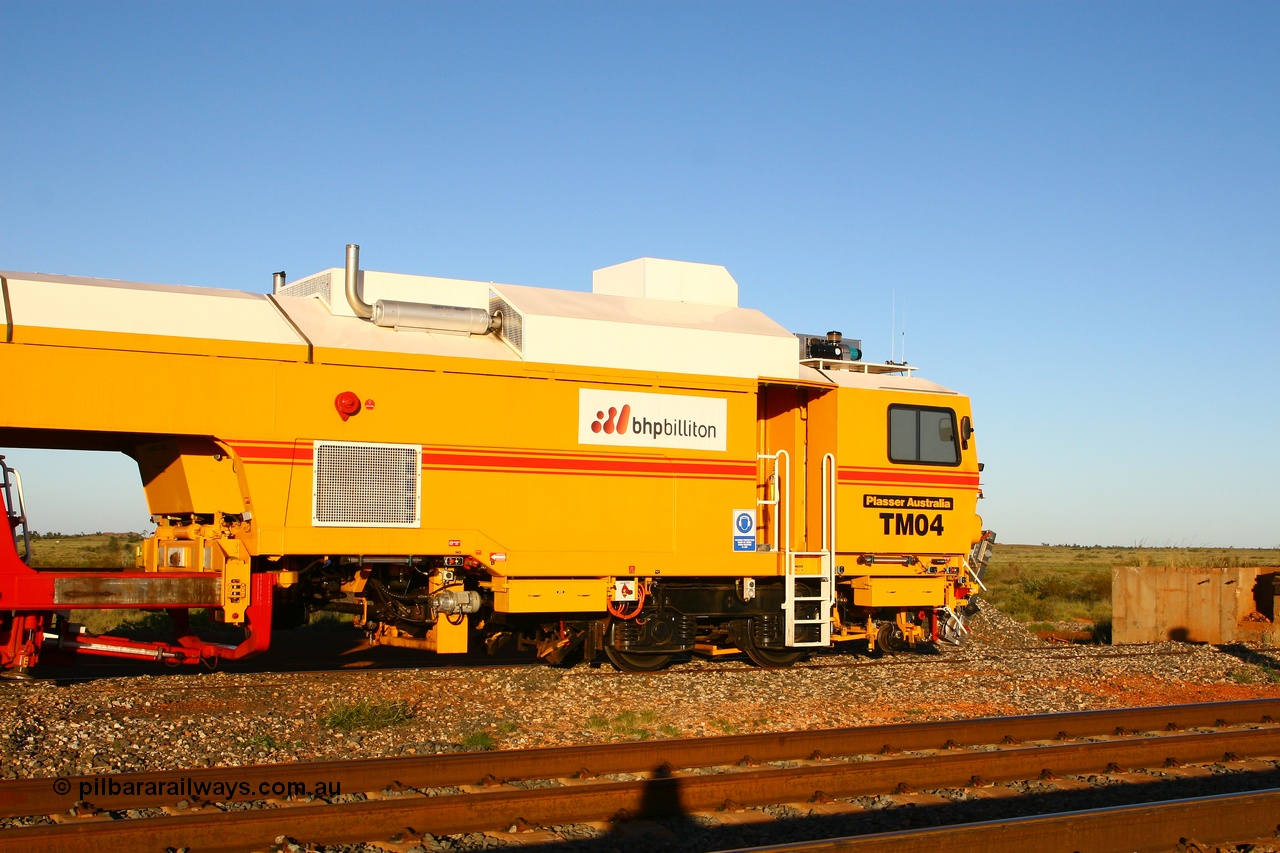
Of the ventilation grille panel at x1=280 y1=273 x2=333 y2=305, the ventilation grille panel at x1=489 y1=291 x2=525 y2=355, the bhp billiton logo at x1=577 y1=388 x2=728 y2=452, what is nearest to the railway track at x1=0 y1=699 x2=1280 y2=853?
the bhp billiton logo at x1=577 y1=388 x2=728 y2=452

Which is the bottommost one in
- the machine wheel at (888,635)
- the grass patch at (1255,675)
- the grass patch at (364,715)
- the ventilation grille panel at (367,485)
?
the grass patch at (1255,675)

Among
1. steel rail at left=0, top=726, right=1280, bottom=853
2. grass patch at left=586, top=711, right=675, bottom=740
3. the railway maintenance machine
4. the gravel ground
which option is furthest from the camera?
the railway maintenance machine

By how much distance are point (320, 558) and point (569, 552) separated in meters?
2.56

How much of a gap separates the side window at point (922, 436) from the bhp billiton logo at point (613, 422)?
373 cm

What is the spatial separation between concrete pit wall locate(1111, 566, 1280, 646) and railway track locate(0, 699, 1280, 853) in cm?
1097

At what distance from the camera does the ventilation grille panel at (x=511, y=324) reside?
12453 millimetres

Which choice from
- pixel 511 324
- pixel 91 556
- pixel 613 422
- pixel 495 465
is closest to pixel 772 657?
pixel 613 422

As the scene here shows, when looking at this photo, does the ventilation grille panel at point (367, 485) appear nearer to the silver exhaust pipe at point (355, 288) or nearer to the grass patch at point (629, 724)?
the silver exhaust pipe at point (355, 288)

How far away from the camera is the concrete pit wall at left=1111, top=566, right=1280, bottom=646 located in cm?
1977

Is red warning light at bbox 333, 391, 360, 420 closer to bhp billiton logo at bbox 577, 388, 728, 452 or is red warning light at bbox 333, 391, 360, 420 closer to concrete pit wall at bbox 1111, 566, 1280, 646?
bhp billiton logo at bbox 577, 388, 728, 452

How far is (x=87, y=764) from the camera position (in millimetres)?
8438

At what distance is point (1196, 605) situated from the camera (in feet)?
66.7

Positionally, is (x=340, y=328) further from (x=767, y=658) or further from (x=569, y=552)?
(x=767, y=658)

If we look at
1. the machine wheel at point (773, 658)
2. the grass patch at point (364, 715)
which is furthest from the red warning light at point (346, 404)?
the machine wheel at point (773, 658)
